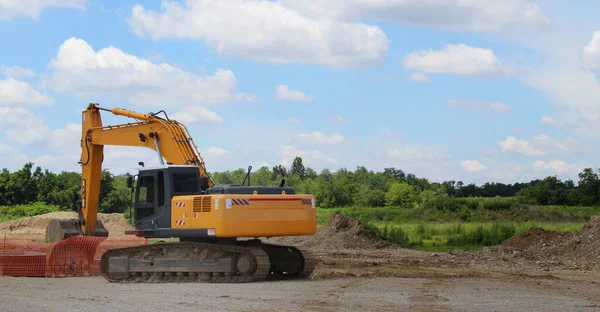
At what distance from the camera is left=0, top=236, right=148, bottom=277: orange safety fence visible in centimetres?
2116

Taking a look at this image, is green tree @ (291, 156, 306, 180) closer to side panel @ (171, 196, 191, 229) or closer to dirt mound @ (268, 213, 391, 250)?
dirt mound @ (268, 213, 391, 250)

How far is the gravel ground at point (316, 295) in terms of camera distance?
13969mm

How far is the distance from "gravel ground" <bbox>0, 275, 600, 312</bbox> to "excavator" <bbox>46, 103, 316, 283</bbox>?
0.71 meters

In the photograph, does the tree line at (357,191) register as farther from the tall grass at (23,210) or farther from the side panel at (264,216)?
the side panel at (264,216)

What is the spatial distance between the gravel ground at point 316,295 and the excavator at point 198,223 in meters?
0.71

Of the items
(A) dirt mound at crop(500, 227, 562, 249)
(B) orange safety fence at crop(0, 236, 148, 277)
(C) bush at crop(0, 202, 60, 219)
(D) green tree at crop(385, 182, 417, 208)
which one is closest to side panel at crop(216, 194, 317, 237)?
(B) orange safety fence at crop(0, 236, 148, 277)

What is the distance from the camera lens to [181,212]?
19.0m

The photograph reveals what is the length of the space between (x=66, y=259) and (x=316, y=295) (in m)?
8.29

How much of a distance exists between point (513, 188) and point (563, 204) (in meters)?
20.6

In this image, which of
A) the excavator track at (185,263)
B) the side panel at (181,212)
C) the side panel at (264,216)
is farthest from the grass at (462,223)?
the side panel at (181,212)

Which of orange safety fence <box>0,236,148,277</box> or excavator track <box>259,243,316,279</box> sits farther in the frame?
orange safety fence <box>0,236,148,277</box>

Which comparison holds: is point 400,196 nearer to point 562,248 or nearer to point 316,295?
point 562,248

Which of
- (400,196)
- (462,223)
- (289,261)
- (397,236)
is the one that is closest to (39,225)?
(397,236)

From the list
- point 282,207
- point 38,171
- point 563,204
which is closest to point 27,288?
point 282,207
